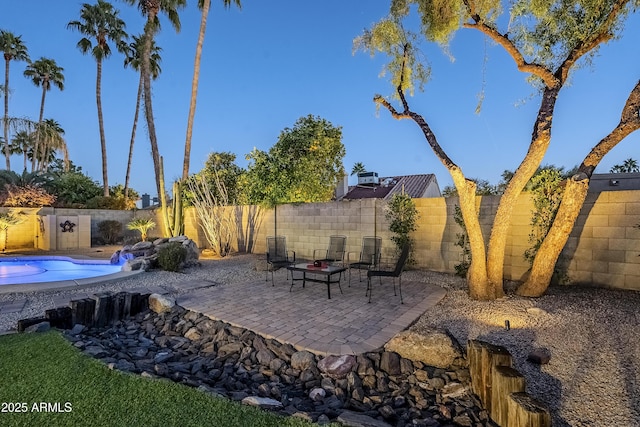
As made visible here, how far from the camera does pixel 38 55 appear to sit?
65.7 ft

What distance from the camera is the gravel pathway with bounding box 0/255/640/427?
2.40 meters

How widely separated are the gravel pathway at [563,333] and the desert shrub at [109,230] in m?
9.17

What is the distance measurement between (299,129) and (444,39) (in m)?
6.77

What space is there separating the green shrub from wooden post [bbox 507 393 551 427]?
7.17 m

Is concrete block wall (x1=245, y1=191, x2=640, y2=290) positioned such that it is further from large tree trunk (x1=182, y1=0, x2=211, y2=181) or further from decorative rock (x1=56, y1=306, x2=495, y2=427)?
large tree trunk (x1=182, y1=0, x2=211, y2=181)

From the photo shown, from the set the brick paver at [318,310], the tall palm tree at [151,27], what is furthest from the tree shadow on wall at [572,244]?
the tall palm tree at [151,27]

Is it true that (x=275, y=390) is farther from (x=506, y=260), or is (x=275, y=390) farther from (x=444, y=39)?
(x=444, y=39)

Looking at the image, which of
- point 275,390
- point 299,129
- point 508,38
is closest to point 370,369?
point 275,390

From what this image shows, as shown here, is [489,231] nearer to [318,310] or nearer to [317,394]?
[318,310]

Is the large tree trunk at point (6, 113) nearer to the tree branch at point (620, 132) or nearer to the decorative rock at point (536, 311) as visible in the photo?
the decorative rock at point (536, 311)

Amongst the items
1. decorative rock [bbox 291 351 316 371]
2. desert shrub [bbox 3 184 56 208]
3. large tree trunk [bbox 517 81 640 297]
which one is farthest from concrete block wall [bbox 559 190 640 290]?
→ desert shrub [bbox 3 184 56 208]

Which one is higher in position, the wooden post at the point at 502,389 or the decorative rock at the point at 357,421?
the wooden post at the point at 502,389

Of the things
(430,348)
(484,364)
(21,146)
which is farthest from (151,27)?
(21,146)

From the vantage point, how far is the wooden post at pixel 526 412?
1.77 metres
